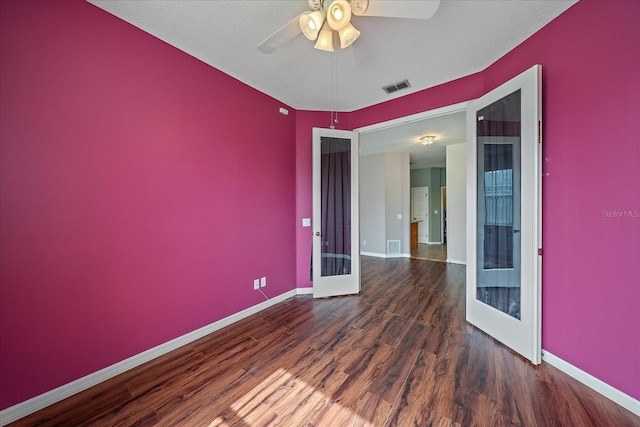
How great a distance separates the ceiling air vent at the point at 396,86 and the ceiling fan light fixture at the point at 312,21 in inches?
63.3

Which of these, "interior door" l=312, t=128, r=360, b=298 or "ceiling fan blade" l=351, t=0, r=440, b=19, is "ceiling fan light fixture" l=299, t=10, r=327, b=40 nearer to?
"ceiling fan blade" l=351, t=0, r=440, b=19

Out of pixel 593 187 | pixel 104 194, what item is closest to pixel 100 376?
pixel 104 194

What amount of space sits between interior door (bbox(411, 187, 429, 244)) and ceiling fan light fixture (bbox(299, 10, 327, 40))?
798cm

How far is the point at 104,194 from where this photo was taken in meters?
1.73

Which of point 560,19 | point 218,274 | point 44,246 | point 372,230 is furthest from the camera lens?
point 372,230

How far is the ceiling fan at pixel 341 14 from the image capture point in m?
1.38

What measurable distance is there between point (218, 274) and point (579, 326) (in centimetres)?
310

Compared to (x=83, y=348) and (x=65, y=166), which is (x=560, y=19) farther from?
(x=83, y=348)

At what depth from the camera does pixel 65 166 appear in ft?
5.13

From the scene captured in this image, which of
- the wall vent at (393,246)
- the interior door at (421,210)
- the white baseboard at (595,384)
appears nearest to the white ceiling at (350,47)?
the white baseboard at (595,384)

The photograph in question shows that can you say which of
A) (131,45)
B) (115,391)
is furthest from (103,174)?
(115,391)

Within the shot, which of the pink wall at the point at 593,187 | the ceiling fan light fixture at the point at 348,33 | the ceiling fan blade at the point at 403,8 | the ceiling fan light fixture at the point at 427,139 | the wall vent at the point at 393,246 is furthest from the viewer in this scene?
the wall vent at the point at 393,246

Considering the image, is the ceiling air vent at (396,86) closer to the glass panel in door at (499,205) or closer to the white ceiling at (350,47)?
the white ceiling at (350,47)

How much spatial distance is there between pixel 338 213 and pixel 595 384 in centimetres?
274
